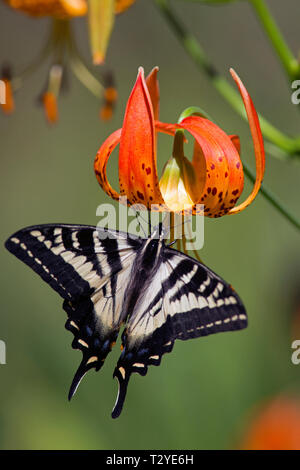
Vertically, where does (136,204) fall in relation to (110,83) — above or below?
below

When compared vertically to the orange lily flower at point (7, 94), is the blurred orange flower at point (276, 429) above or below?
below

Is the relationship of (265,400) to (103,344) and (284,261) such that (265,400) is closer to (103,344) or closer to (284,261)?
(284,261)

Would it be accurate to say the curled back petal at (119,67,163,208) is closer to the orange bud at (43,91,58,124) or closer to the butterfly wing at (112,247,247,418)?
the butterfly wing at (112,247,247,418)

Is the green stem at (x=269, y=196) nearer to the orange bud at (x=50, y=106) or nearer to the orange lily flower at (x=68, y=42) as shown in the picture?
the orange lily flower at (x=68, y=42)

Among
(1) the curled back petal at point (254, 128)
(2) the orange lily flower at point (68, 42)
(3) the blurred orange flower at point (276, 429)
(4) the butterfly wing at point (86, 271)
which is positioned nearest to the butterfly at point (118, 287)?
(4) the butterfly wing at point (86, 271)

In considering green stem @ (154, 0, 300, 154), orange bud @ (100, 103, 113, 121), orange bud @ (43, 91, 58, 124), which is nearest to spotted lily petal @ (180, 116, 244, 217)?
green stem @ (154, 0, 300, 154)

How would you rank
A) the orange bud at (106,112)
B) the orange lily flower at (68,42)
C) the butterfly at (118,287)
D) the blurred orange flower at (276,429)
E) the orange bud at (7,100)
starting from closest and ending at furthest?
the butterfly at (118,287) < the orange lily flower at (68,42) < the orange bud at (7,100) < the orange bud at (106,112) < the blurred orange flower at (276,429)
